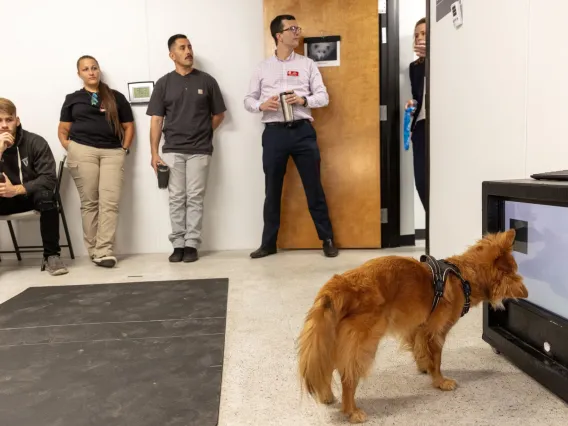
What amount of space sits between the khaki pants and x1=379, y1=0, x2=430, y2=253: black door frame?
2.07 m

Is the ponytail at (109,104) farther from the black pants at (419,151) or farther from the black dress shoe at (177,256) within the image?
the black pants at (419,151)

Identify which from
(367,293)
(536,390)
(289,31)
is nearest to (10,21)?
(289,31)

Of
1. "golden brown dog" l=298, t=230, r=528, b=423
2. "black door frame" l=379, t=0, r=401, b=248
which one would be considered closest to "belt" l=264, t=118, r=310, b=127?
"black door frame" l=379, t=0, r=401, b=248

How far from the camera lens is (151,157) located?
3592mm

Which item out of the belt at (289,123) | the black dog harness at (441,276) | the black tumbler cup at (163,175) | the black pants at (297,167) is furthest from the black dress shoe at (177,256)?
the black dog harness at (441,276)

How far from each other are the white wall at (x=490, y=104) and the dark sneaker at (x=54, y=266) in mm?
2383

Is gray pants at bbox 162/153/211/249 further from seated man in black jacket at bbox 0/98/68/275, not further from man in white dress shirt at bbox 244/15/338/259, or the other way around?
seated man in black jacket at bbox 0/98/68/275

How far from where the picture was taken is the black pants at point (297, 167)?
327 cm

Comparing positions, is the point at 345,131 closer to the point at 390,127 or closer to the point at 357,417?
the point at 390,127

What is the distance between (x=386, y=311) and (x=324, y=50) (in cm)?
275

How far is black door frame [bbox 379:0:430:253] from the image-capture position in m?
3.42

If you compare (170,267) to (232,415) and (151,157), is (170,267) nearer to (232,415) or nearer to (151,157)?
(151,157)

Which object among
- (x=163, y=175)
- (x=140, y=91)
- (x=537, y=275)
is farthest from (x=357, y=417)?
(x=140, y=91)

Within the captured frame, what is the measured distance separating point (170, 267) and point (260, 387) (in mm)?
1889
